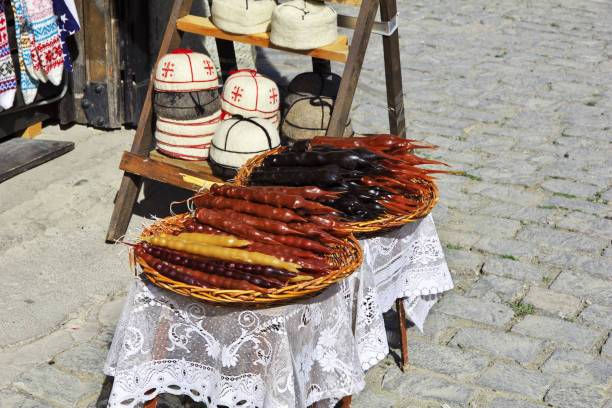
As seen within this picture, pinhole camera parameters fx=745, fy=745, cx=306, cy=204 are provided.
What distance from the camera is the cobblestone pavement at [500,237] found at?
3791mm

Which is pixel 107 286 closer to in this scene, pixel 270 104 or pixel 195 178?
pixel 195 178

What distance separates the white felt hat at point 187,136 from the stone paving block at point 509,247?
6.38 feet

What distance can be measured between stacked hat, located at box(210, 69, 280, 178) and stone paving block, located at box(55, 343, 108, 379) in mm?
1242

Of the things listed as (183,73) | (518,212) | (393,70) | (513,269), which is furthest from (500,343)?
(183,73)

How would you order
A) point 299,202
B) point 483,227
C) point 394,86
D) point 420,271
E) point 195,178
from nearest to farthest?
point 299,202 → point 420,271 → point 195,178 → point 394,86 → point 483,227

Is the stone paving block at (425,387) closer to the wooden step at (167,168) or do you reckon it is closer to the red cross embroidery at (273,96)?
the wooden step at (167,168)

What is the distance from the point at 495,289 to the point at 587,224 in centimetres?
117

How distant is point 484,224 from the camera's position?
17.6 feet

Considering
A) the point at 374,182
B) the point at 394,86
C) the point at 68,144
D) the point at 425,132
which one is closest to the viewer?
the point at 374,182

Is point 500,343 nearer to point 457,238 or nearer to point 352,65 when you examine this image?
point 457,238

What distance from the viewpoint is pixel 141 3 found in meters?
6.55

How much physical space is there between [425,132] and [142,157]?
3012mm

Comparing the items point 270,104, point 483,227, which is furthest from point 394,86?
point 483,227

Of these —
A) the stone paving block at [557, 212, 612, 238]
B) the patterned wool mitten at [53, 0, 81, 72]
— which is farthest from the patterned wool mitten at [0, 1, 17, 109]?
the stone paving block at [557, 212, 612, 238]
